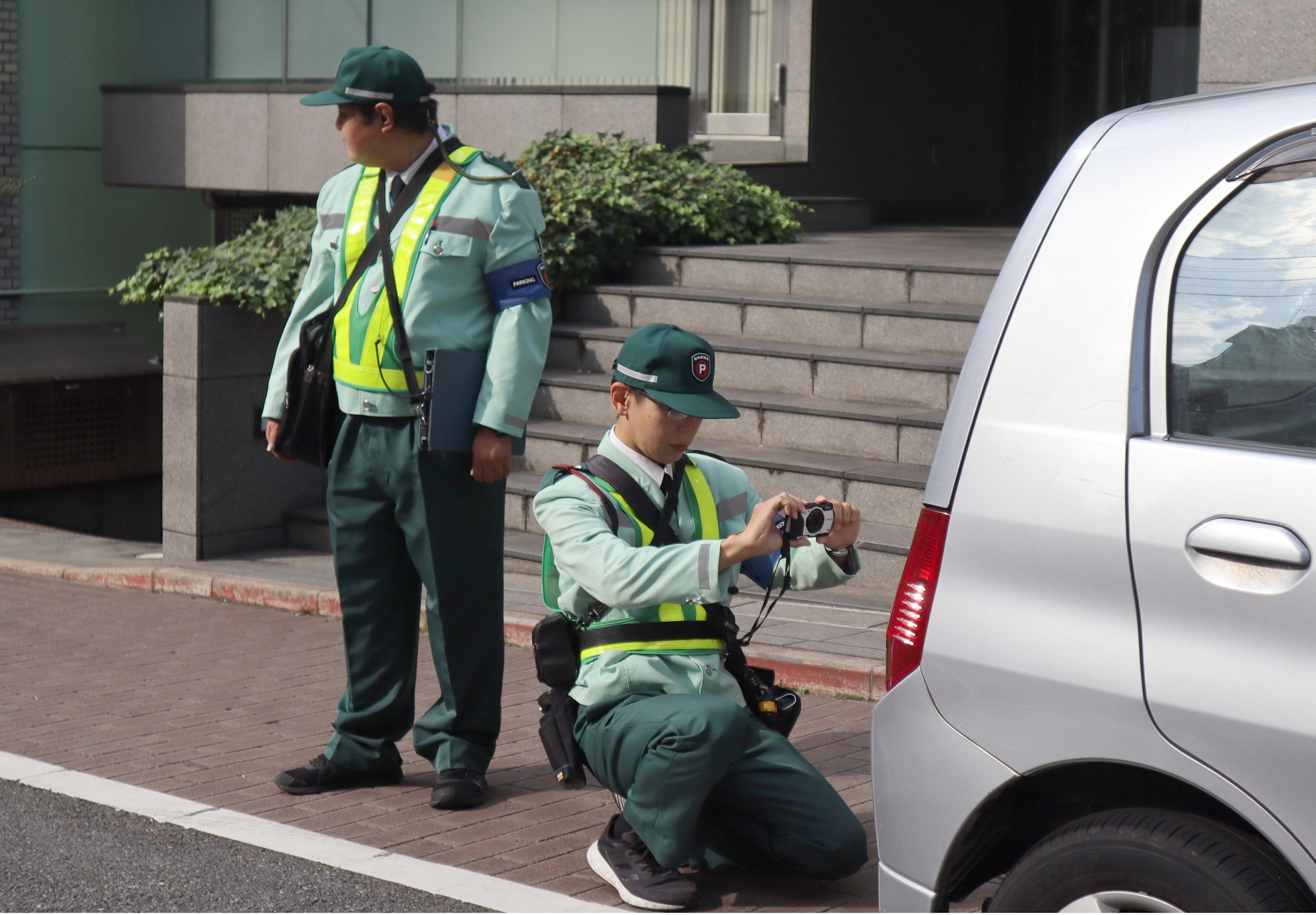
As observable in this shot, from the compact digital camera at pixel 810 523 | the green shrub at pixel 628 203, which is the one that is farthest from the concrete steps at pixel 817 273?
the compact digital camera at pixel 810 523

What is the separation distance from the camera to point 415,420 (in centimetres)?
468

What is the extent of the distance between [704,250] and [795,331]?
1.20m

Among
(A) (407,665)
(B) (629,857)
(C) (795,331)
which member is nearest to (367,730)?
(A) (407,665)

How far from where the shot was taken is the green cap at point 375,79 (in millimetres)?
4586

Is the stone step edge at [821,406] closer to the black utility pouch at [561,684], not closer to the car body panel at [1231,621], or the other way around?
the black utility pouch at [561,684]

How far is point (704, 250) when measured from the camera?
395 inches

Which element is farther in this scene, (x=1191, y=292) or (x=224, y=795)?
(x=224, y=795)

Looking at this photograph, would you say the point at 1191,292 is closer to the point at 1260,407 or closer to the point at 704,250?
the point at 1260,407

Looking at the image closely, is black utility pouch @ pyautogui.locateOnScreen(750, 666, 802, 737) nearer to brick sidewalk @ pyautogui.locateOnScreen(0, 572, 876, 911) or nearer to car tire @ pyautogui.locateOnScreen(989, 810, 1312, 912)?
brick sidewalk @ pyautogui.locateOnScreen(0, 572, 876, 911)

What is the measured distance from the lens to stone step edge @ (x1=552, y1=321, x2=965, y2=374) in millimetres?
8227

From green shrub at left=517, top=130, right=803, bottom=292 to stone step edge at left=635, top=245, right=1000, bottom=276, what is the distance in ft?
0.59

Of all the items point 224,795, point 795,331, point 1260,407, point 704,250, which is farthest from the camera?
point 704,250

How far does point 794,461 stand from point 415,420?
3.53 metres

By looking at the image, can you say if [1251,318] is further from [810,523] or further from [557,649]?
[557,649]
